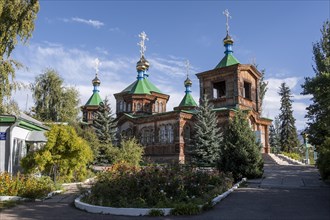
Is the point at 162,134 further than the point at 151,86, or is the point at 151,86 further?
the point at 151,86

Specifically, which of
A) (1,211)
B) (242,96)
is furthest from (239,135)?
(242,96)

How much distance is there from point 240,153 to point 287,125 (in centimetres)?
3577

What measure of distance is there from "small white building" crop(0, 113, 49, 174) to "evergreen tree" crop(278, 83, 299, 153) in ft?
126

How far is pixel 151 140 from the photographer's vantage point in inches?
1289

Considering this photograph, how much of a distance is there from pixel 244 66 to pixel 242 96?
3.09 meters

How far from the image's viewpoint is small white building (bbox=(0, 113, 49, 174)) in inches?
606

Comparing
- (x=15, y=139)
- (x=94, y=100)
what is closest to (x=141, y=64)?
(x=94, y=100)

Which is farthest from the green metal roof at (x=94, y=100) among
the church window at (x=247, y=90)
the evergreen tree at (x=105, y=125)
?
the church window at (x=247, y=90)

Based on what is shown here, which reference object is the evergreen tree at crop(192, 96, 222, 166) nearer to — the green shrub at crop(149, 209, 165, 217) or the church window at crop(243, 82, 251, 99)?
the church window at crop(243, 82, 251, 99)

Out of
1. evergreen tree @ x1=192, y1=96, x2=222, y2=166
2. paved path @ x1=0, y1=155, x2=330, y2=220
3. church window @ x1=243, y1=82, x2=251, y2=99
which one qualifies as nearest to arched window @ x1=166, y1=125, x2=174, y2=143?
evergreen tree @ x1=192, y1=96, x2=222, y2=166

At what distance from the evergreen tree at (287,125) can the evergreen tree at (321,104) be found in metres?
27.7

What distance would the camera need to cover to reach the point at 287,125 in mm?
49250

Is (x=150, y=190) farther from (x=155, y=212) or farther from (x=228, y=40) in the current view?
(x=228, y=40)

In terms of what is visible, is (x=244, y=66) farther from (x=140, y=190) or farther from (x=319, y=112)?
(x=140, y=190)
